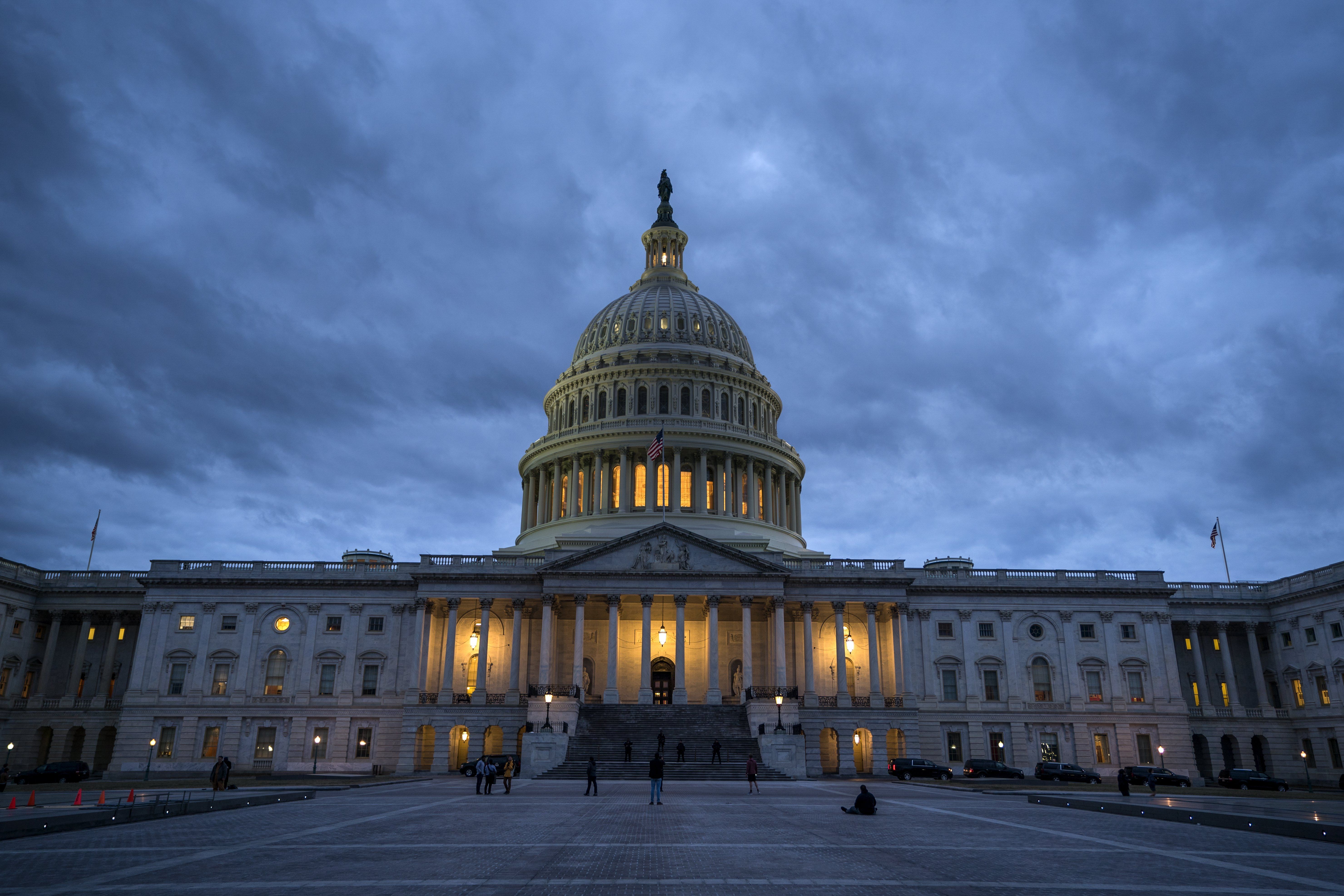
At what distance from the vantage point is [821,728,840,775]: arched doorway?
207 feet

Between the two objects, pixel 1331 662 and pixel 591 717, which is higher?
pixel 1331 662

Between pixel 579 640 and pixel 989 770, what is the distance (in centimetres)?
2766

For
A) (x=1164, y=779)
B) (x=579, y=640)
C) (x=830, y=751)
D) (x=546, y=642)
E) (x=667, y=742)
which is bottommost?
(x=1164, y=779)

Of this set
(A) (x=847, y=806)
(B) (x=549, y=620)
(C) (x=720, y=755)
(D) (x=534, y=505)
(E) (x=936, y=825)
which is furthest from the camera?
(D) (x=534, y=505)

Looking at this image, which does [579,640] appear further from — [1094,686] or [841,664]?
[1094,686]

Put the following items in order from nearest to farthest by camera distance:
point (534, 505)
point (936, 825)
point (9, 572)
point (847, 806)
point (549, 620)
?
point (936, 825) → point (847, 806) → point (549, 620) → point (9, 572) → point (534, 505)

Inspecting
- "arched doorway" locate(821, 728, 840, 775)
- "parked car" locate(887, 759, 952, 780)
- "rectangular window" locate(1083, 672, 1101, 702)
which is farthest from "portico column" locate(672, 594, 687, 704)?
"rectangular window" locate(1083, 672, 1101, 702)

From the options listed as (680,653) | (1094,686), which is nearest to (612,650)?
(680,653)

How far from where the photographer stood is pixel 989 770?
56.3 meters

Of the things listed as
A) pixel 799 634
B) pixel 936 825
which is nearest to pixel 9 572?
pixel 799 634

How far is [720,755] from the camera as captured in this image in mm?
51500

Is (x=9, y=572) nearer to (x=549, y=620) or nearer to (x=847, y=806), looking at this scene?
(x=549, y=620)

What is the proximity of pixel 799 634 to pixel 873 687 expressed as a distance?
6912mm

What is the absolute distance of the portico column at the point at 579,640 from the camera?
63.0 meters
